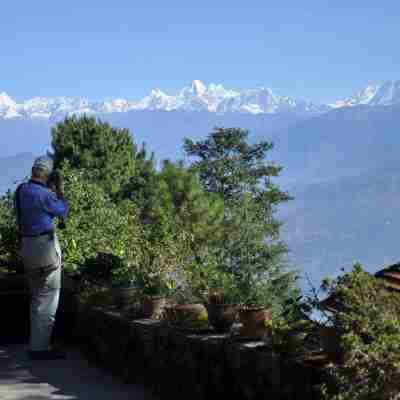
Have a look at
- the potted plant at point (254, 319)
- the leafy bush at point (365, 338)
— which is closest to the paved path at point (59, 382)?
the potted plant at point (254, 319)

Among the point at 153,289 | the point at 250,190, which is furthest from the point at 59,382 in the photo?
the point at 250,190

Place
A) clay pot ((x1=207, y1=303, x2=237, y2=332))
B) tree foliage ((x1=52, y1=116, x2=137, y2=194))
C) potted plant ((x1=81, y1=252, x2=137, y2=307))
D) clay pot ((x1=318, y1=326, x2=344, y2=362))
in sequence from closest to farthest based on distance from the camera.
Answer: clay pot ((x1=318, y1=326, x2=344, y2=362)), clay pot ((x1=207, y1=303, x2=237, y2=332)), potted plant ((x1=81, y1=252, x2=137, y2=307)), tree foliage ((x1=52, y1=116, x2=137, y2=194))

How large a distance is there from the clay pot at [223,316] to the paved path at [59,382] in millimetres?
752

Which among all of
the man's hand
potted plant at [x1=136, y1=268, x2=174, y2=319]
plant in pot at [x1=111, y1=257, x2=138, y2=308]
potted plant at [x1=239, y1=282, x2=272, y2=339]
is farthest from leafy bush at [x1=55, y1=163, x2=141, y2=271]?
potted plant at [x1=239, y1=282, x2=272, y2=339]

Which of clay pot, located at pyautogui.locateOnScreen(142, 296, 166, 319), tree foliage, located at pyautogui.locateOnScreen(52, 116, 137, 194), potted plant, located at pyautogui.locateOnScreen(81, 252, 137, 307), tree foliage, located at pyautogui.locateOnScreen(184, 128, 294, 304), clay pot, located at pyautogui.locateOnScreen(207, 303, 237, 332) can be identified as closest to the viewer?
clay pot, located at pyautogui.locateOnScreen(207, 303, 237, 332)

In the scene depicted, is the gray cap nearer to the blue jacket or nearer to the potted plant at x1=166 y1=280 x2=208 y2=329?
the blue jacket

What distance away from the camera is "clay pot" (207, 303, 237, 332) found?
4988mm

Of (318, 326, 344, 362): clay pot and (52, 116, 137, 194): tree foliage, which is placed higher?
(52, 116, 137, 194): tree foliage

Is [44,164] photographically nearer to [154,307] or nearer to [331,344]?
[154,307]

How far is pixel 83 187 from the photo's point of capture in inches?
427

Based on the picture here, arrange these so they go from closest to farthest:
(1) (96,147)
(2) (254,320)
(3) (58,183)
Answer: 1. (2) (254,320)
2. (3) (58,183)
3. (1) (96,147)

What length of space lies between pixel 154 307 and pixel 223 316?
42.8 inches

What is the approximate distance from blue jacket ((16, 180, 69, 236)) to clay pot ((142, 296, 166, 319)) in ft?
3.35

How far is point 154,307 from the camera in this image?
596cm
